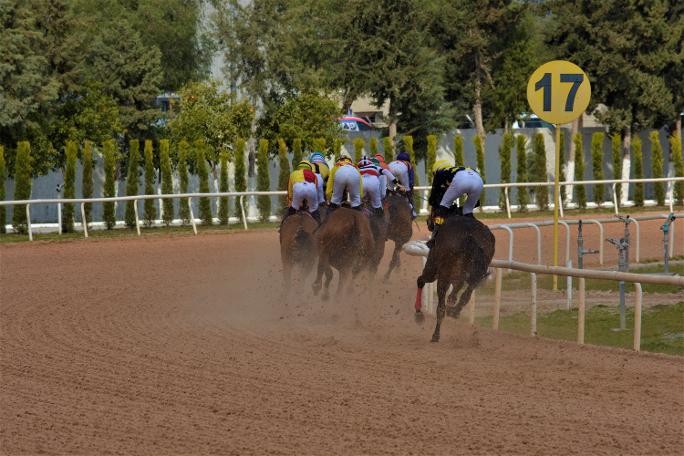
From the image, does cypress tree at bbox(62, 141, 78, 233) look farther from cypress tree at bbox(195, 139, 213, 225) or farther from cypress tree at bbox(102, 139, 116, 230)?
cypress tree at bbox(195, 139, 213, 225)

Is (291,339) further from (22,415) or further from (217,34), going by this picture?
(217,34)

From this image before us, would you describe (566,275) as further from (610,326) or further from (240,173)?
(240,173)

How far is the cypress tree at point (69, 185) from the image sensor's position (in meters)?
28.9

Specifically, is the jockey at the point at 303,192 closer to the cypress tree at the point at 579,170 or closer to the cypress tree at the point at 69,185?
the cypress tree at the point at 69,185

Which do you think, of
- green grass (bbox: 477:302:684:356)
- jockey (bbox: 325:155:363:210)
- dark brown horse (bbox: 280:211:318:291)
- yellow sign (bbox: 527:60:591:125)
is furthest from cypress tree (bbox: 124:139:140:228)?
green grass (bbox: 477:302:684:356)

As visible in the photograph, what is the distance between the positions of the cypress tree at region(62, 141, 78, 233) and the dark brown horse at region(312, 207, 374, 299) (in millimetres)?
15675

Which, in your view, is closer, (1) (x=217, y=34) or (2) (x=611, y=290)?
(2) (x=611, y=290)

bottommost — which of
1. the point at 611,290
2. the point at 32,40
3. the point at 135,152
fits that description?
the point at 611,290

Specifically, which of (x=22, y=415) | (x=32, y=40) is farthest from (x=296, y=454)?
(x=32, y=40)

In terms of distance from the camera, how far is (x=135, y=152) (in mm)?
32625

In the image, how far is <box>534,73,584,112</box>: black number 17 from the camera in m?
15.7

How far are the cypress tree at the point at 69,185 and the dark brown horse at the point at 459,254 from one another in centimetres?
1811

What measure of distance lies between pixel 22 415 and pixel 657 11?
3772 cm

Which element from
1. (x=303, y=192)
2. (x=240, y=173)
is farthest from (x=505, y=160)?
(x=303, y=192)
